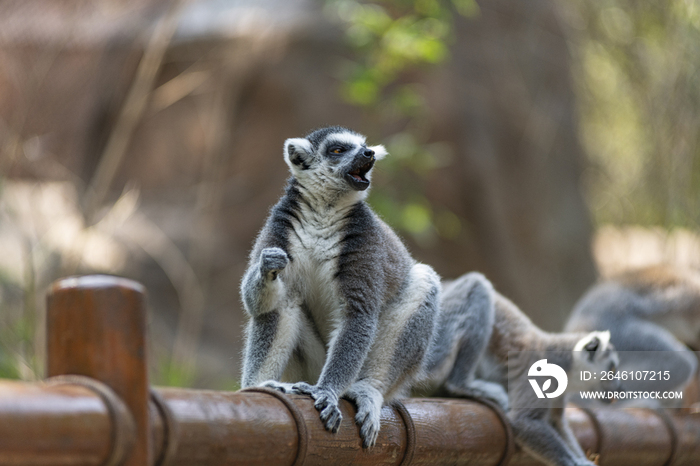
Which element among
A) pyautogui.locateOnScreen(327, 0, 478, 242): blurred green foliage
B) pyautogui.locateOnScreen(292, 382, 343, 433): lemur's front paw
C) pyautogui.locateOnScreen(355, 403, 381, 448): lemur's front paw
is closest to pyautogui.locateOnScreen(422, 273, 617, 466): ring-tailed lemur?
pyautogui.locateOnScreen(355, 403, 381, 448): lemur's front paw

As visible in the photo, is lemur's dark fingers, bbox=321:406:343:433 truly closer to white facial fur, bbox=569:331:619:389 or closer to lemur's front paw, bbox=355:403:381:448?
lemur's front paw, bbox=355:403:381:448

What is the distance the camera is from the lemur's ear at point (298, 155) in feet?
11.0

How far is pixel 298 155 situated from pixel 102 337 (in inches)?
69.6

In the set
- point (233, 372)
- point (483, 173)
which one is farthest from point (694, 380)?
point (233, 372)

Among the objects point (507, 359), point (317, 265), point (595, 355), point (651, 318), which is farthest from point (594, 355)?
point (317, 265)

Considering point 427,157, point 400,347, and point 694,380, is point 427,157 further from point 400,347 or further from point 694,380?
point 400,347

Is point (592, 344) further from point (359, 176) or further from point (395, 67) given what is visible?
point (395, 67)

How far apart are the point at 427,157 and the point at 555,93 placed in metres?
3.95

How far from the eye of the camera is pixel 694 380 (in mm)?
5832

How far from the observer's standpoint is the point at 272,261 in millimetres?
2703

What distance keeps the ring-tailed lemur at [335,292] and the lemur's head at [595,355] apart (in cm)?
136

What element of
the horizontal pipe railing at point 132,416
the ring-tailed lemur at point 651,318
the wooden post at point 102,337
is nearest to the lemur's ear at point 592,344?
the ring-tailed lemur at point 651,318

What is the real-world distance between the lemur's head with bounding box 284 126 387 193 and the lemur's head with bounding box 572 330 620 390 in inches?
70.9

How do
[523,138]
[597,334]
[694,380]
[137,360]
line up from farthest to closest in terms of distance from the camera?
[523,138], [694,380], [597,334], [137,360]
